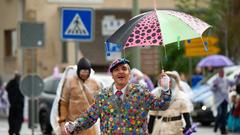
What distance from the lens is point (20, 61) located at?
41062mm

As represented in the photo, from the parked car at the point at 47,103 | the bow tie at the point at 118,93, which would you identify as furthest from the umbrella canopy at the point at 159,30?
the parked car at the point at 47,103

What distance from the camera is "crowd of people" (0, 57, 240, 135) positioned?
7121 millimetres

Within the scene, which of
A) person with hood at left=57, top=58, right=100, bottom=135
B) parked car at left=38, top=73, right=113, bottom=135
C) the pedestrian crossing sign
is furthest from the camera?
parked car at left=38, top=73, right=113, bottom=135

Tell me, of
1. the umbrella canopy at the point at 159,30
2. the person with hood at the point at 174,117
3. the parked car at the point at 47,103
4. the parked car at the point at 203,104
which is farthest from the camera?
the parked car at the point at 203,104

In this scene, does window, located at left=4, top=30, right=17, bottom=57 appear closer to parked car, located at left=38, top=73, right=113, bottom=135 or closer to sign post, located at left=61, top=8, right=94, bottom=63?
parked car, located at left=38, top=73, right=113, bottom=135

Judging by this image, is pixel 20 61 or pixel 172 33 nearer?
pixel 172 33

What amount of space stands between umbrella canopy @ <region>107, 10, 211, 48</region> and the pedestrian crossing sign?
26.2 ft

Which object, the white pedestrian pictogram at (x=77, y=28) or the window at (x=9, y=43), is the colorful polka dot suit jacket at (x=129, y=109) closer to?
the white pedestrian pictogram at (x=77, y=28)

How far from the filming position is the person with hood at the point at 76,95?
1103 centimetres

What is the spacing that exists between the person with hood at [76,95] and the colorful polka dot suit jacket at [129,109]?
375 centimetres

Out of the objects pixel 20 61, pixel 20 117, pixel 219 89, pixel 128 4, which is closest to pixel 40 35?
pixel 20 117

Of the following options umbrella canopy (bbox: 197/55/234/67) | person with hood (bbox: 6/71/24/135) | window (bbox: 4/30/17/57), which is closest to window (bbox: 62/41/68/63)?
window (bbox: 4/30/17/57)

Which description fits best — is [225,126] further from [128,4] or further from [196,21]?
[128,4]

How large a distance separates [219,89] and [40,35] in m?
5.77
